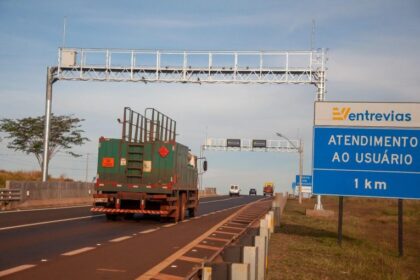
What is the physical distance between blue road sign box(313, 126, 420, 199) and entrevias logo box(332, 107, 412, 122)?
32 cm

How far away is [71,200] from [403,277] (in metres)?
27.0

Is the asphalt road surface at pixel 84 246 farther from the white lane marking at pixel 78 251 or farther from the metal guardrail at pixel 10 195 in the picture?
the metal guardrail at pixel 10 195

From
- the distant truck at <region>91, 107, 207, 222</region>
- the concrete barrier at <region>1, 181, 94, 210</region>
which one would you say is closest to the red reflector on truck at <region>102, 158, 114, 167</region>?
the distant truck at <region>91, 107, 207, 222</region>

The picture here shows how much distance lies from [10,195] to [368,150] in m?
17.3

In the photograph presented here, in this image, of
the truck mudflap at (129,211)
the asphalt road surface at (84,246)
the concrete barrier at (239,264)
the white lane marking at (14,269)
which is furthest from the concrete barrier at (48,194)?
the concrete barrier at (239,264)

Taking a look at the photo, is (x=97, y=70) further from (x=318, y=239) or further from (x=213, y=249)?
(x=213, y=249)

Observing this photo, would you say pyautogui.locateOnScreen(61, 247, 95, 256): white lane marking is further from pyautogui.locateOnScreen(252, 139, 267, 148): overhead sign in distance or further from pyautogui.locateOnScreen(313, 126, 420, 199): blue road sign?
pyautogui.locateOnScreen(252, 139, 267, 148): overhead sign in distance

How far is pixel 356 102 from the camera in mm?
19047

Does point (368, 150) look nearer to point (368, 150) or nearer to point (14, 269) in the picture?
point (368, 150)

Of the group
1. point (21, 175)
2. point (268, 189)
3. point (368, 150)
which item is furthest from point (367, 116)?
point (268, 189)

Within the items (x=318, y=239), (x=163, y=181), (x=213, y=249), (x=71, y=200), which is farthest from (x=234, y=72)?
(x=213, y=249)

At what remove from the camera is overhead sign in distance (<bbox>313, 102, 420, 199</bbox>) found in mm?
18141

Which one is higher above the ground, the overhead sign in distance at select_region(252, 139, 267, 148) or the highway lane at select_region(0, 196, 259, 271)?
the overhead sign in distance at select_region(252, 139, 267, 148)

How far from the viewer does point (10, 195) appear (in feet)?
94.7
